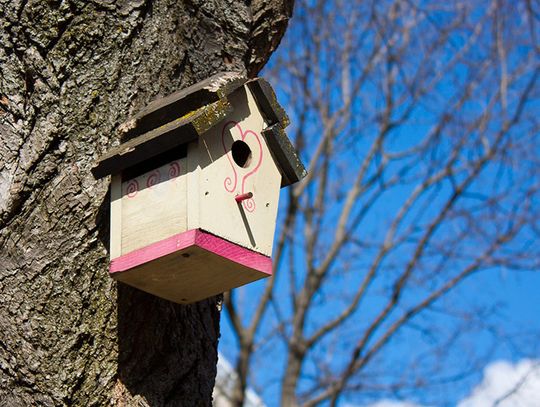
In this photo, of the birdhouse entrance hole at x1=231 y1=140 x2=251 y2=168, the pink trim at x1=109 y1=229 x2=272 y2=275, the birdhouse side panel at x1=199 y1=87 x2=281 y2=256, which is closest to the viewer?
the pink trim at x1=109 y1=229 x2=272 y2=275

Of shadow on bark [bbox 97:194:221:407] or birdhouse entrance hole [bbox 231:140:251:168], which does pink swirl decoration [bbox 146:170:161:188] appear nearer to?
shadow on bark [bbox 97:194:221:407]

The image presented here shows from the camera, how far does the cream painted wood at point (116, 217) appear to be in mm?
1933

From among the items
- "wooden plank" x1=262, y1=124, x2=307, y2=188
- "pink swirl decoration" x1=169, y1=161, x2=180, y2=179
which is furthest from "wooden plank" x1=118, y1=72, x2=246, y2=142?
"wooden plank" x1=262, y1=124, x2=307, y2=188

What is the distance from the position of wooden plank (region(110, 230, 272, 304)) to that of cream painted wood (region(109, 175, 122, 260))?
0.03m

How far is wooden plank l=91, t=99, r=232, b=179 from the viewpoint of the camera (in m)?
1.92

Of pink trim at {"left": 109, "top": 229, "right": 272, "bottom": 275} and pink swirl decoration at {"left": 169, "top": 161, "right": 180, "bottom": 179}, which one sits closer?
pink trim at {"left": 109, "top": 229, "right": 272, "bottom": 275}

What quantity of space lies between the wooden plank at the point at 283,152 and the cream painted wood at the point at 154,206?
12.8 inches

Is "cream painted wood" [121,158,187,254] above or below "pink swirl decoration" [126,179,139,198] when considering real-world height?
below

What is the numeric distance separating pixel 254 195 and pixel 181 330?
1.19 feet

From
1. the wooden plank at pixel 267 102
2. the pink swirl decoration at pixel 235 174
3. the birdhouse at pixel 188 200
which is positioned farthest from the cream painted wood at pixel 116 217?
the wooden plank at pixel 267 102

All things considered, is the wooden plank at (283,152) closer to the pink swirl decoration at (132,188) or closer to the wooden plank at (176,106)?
the wooden plank at (176,106)

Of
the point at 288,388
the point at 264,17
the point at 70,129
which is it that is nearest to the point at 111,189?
the point at 70,129

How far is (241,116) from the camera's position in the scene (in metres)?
2.17

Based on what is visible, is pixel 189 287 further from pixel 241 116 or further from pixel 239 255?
pixel 241 116
